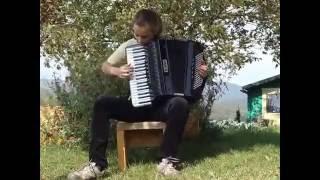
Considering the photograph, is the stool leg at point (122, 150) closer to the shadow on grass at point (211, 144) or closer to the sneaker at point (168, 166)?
the shadow on grass at point (211, 144)

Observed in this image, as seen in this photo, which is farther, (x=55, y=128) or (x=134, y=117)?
(x=55, y=128)

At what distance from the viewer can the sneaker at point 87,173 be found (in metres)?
2.79

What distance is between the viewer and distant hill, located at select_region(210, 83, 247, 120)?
2.78 meters

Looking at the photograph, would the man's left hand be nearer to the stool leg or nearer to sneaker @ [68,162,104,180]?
the stool leg

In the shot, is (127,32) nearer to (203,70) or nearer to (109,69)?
(109,69)

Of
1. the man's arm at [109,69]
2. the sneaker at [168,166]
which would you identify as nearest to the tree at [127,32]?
the man's arm at [109,69]

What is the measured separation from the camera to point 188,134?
2805 millimetres

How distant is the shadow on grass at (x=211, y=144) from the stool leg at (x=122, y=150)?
0.09 ft

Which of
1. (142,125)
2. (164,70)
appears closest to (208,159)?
(142,125)

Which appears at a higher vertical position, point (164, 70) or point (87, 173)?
point (164, 70)

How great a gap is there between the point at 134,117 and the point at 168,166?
246 mm

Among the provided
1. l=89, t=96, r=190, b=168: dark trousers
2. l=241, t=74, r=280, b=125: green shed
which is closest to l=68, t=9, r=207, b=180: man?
l=89, t=96, r=190, b=168: dark trousers

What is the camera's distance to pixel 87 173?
2.79 meters
